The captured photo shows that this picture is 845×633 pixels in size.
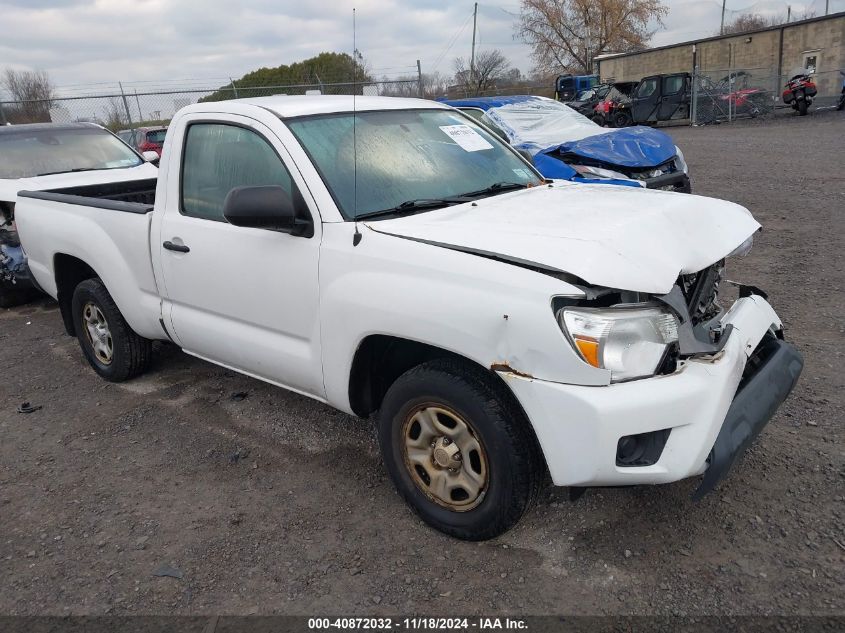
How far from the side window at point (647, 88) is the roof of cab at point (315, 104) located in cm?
2375

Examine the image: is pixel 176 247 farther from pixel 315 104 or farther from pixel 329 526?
pixel 329 526

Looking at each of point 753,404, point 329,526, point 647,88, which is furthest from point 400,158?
point 647,88

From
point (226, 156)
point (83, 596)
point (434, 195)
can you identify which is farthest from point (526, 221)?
point (83, 596)

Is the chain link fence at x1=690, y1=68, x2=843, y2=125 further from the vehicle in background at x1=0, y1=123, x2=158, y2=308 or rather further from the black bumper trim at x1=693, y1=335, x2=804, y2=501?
the black bumper trim at x1=693, y1=335, x2=804, y2=501

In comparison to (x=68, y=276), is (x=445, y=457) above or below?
below

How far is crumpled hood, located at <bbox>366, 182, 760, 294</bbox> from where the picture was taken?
2398 mm

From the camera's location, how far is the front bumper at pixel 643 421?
2.31m

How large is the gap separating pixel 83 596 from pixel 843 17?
35.9 m

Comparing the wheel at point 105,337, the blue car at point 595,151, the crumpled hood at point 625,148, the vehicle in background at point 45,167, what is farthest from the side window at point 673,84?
the wheel at point 105,337

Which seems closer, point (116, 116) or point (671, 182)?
point (671, 182)

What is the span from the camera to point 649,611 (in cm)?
244

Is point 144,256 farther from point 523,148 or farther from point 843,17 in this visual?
point 843,17

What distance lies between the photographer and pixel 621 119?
2592cm

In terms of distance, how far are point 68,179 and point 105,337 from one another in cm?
287
